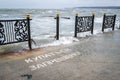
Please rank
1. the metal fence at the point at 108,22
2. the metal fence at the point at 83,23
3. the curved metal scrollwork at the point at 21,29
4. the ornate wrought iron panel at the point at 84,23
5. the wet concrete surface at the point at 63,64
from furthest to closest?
the metal fence at the point at 108,22 < the ornate wrought iron panel at the point at 84,23 < the metal fence at the point at 83,23 < the curved metal scrollwork at the point at 21,29 < the wet concrete surface at the point at 63,64

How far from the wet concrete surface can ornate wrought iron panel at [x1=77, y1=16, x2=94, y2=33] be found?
111 inches

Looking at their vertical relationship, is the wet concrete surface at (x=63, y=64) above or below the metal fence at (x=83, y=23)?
below

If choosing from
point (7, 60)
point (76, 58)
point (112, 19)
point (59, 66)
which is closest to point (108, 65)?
point (76, 58)

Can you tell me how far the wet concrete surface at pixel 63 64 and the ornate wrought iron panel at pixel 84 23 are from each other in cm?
281

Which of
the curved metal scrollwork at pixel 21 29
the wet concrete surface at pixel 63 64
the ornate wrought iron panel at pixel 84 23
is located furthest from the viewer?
the ornate wrought iron panel at pixel 84 23

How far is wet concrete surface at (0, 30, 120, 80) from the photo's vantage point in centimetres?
377

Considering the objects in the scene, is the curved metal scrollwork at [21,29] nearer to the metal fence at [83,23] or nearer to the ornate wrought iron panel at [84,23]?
the metal fence at [83,23]

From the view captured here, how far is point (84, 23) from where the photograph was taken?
350 inches

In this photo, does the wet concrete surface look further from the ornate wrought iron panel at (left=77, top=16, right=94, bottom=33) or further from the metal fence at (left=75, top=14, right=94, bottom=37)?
the ornate wrought iron panel at (left=77, top=16, right=94, bottom=33)

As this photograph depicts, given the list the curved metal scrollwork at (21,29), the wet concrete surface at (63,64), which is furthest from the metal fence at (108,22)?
the curved metal scrollwork at (21,29)

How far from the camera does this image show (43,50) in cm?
589

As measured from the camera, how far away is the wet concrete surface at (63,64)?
12.4 ft

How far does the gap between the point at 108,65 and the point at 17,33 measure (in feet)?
12.2

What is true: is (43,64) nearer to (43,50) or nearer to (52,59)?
(52,59)
